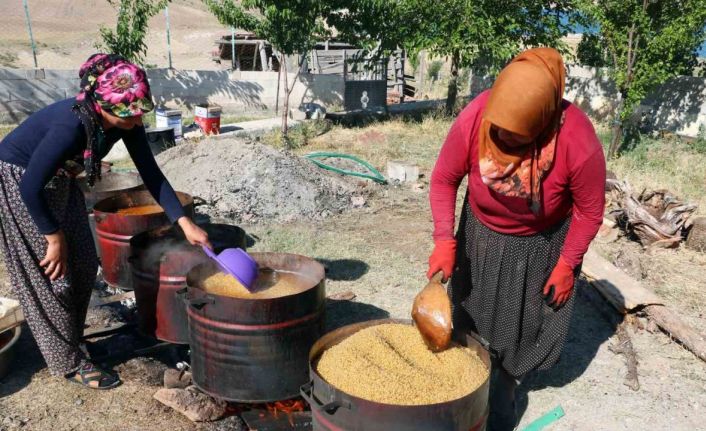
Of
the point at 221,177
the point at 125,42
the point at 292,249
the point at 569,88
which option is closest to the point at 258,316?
the point at 292,249

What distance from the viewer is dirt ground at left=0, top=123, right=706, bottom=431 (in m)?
3.21

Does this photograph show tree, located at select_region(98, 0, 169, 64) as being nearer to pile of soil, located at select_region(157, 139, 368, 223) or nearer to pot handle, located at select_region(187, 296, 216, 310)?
pile of soil, located at select_region(157, 139, 368, 223)

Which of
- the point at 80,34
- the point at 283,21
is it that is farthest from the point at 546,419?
the point at 80,34

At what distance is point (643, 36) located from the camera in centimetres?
927

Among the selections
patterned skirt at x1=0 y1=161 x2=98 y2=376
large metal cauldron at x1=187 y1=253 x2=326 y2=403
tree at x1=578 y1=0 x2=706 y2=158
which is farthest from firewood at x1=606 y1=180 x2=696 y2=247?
patterned skirt at x1=0 y1=161 x2=98 y2=376

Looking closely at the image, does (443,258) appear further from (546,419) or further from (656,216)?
(656,216)

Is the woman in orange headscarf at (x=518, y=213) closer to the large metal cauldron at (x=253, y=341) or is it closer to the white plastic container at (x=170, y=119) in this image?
the large metal cauldron at (x=253, y=341)

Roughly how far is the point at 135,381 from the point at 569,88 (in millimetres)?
12912

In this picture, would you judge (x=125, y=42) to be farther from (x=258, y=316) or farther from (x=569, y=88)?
(x=258, y=316)

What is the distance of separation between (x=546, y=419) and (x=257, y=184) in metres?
4.61

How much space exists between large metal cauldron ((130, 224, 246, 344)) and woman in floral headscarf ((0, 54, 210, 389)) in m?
0.27

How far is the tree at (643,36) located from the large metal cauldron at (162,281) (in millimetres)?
8253

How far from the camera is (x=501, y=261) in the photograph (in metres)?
2.76

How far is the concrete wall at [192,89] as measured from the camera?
39.2 ft
